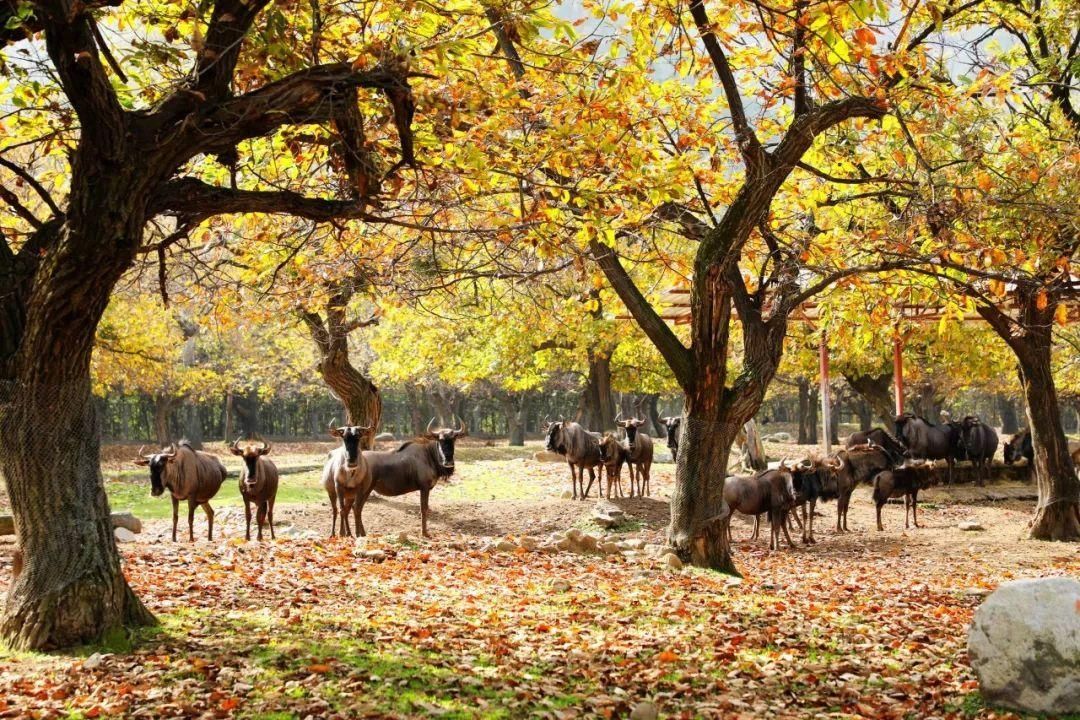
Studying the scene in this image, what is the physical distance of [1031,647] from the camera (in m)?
6.42

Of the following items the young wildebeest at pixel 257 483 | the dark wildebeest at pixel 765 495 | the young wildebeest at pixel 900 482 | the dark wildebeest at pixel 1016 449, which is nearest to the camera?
the young wildebeest at pixel 257 483

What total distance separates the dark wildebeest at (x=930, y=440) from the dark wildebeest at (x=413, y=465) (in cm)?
1309

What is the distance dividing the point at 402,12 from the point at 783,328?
631cm

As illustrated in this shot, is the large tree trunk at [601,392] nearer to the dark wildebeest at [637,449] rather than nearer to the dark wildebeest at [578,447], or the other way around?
the dark wildebeest at [637,449]

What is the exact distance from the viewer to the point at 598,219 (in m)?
9.22

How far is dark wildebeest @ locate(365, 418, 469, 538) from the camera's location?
1620 cm

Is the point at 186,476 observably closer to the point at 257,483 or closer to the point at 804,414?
the point at 257,483

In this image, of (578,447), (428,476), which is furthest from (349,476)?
(578,447)

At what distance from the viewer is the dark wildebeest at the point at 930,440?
2456 cm

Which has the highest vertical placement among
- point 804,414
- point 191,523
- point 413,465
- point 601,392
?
point 601,392

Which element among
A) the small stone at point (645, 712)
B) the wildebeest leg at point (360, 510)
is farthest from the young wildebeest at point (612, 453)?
the small stone at point (645, 712)

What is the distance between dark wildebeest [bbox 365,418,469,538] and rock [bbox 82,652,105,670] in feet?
30.2

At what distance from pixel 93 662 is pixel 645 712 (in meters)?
3.65

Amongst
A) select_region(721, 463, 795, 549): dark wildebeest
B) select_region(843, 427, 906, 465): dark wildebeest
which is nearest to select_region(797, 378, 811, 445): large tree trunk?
select_region(843, 427, 906, 465): dark wildebeest
